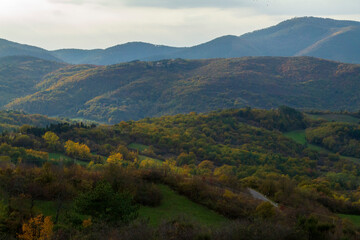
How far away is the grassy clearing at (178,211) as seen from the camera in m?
33.1

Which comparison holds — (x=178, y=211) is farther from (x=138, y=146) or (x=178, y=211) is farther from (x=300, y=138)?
(x=300, y=138)

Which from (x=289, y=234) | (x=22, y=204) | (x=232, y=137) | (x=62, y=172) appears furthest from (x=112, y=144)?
(x=289, y=234)

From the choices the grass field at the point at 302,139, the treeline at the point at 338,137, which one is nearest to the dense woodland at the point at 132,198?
the grass field at the point at 302,139

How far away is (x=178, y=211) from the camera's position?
3541 cm

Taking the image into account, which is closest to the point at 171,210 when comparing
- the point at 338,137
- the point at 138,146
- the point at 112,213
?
the point at 112,213

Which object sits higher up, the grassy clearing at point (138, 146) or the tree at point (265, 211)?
the tree at point (265, 211)

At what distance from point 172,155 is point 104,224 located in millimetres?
98652

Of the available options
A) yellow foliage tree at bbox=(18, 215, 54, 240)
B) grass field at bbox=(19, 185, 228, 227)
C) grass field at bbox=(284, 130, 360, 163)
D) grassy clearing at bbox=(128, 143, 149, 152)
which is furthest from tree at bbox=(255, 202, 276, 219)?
grass field at bbox=(284, 130, 360, 163)

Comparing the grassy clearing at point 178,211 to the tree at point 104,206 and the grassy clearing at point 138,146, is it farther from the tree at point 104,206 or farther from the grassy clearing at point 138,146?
the grassy clearing at point 138,146

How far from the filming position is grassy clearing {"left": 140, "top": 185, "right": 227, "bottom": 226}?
109ft

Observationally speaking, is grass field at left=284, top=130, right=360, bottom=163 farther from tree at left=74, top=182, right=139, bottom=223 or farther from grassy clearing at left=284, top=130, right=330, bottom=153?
tree at left=74, top=182, right=139, bottom=223

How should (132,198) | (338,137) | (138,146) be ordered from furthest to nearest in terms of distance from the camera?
(338,137) → (138,146) → (132,198)

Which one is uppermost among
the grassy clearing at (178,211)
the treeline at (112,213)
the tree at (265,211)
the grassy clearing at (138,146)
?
the treeline at (112,213)

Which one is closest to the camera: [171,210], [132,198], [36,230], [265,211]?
[36,230]
